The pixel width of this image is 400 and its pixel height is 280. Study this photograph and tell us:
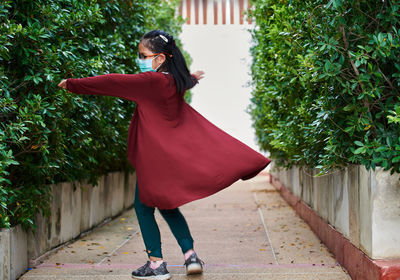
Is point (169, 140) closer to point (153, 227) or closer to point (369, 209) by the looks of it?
point (153, 227)

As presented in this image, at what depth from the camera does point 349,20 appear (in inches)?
139

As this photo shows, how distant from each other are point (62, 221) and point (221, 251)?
5.46 feet

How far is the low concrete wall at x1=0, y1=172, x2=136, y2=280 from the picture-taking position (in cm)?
403

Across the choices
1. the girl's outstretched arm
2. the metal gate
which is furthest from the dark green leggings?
the metal gate

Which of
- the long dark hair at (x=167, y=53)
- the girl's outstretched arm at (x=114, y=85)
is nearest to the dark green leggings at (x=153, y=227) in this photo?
the girl's outstretched arm at (x=114, y=85)

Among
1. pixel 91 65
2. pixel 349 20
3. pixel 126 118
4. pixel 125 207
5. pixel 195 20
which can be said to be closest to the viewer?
pixel 349 20

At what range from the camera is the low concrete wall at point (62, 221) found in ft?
13.2


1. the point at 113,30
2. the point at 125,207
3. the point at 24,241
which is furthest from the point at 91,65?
the point at 125,207

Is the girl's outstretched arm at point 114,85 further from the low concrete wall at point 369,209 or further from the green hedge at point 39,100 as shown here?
the low concrete wall at point 369,209

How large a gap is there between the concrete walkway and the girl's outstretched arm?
1511mm

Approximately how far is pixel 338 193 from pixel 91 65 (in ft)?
8.04

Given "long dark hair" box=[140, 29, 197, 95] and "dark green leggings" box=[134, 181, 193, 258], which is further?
"dark green leggings" box=[134, 181, 193, 258]

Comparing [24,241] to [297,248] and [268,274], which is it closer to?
[268,274]

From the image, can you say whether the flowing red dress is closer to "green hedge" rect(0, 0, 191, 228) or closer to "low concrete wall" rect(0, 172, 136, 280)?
"green hedge" rect(0, 0, 191, 228)
